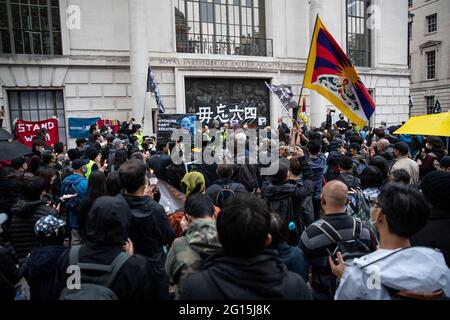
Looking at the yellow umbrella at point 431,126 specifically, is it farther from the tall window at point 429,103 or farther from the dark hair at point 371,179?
the tall window at point 429,103

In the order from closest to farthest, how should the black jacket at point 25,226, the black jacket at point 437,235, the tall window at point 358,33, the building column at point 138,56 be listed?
the black jacket at point 437,235 → the black jacket at point 25,226 → the building column at point 138,56 → the tall window at point 358,33

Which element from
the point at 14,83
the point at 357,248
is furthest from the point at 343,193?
the point at 14,83

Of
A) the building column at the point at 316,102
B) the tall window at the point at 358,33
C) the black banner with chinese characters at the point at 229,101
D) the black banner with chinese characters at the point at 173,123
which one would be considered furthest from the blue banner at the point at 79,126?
→ the tall window at the point at 358,33

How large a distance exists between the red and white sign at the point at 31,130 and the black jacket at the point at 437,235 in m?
10.6

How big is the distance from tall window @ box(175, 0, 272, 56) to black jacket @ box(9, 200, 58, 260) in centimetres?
1468

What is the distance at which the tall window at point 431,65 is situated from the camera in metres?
35.8

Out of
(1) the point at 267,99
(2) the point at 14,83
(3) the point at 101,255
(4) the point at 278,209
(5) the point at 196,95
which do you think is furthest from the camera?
(1) the point at 267,99

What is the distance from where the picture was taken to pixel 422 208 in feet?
6.27

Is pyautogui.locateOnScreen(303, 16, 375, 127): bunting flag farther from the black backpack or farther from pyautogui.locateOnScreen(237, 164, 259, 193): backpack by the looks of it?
the black backpack

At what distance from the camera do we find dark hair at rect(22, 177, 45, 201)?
3.44 meters

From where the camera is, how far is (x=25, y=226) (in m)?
3.40

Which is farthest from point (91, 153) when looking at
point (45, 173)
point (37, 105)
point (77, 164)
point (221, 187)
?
point (37, 105)
